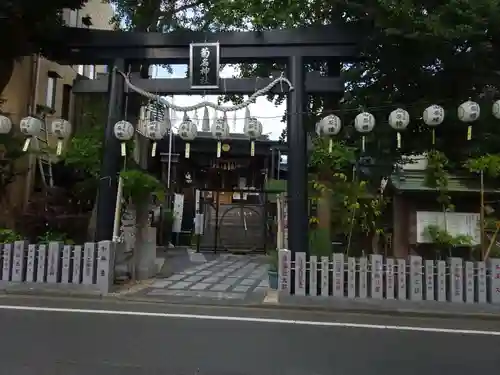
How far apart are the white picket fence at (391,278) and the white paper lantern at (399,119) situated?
2.85 m

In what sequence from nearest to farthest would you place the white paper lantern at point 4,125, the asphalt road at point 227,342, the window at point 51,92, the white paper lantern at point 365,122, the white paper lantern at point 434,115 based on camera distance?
the asphalt road at point 227,342
the white paper lantern at point 434,115
the white paper lantern at point 365,122
the white paper lantern at point 4,125
the window at point 51,92

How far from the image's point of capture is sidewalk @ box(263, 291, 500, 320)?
30.2 ft

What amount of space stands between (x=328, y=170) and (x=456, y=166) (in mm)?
3288

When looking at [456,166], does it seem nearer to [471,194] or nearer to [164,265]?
[471,194]

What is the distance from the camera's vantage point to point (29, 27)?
11.4 m

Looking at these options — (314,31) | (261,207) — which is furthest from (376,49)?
(261,207)

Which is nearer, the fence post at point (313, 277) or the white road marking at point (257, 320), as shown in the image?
the white road marking at point (257, 320)

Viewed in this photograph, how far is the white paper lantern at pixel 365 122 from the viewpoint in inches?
406

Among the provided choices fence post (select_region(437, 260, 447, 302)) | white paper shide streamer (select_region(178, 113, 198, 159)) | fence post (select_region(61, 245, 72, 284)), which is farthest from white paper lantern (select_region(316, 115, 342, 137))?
fence post (select_region(61, 245, 72, 284))

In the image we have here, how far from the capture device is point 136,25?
14484 mm

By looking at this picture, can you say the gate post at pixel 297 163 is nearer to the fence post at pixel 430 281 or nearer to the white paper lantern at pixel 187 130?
the white paper lantern at pixel 187 130

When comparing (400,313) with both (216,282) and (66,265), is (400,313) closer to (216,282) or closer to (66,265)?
(216,282)

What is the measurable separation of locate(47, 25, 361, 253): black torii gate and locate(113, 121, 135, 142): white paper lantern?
0.39 m

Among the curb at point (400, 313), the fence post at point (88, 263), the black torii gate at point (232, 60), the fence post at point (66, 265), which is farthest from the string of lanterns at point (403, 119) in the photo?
the fence post at point (66, 265)
